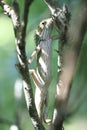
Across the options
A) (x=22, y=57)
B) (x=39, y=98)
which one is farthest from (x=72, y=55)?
(x=39, y=98)

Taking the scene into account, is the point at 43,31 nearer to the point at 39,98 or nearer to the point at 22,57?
the point at 39,98

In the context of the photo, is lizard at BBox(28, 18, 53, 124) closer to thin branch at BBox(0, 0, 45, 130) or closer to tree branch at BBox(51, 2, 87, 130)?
thin branch at BBox(0, 0, 45, 130)

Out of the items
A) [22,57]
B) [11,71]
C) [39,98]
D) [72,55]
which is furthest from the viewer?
[11,71]

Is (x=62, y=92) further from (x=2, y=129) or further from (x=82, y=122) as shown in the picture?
(x=2, y=129)

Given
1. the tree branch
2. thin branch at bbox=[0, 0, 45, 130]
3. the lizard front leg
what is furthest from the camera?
the lizard front leg

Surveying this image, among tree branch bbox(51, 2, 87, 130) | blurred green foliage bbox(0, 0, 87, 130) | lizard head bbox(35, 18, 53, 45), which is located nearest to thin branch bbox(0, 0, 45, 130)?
tree branch bbox(51, 2, 87, 130)

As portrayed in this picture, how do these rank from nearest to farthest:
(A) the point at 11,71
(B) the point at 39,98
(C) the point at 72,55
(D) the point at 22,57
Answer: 1. (C) the point at 72,55
2. (D) the point at 22,57
3. (B) the point at 39,98
4. (A) the point at 11,71

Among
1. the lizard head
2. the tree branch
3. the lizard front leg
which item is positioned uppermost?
the tree branch

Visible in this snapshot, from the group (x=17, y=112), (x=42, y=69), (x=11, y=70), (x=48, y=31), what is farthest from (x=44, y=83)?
(x=11, y=70)
